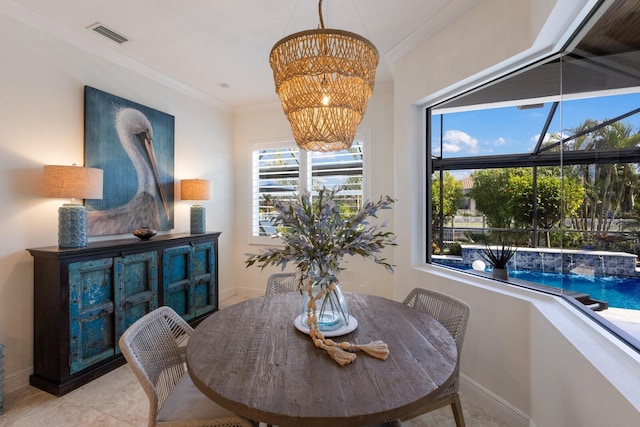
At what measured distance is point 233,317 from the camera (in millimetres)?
1681

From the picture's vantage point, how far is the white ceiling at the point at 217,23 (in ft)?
7.59

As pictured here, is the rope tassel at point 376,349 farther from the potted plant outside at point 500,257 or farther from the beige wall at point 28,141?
the beige wall at point 28,141

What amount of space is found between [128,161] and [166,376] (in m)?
2.39

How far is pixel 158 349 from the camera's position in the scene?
1.52m

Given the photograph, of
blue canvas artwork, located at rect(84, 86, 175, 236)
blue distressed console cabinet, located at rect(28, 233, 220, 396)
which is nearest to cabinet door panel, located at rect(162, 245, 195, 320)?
blue distressed console cabinet, located at rect(28, 233, 220, 396)

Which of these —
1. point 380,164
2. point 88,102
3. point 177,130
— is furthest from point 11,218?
point 380,164

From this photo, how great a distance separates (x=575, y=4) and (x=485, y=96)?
2.94ft

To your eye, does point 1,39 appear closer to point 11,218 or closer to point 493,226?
point 11,218

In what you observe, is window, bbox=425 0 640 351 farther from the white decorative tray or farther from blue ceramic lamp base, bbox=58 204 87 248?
blue ceramic lamp base, bbox=58 204 87 248

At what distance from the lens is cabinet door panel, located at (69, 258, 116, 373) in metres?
2.30

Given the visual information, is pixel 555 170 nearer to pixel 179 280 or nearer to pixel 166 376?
pixel 166 376

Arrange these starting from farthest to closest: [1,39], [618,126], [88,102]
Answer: [88,102] < [1,39] < [618,126]

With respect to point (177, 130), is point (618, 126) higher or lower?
lower

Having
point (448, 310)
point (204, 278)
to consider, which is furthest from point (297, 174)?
point (448, 310)
